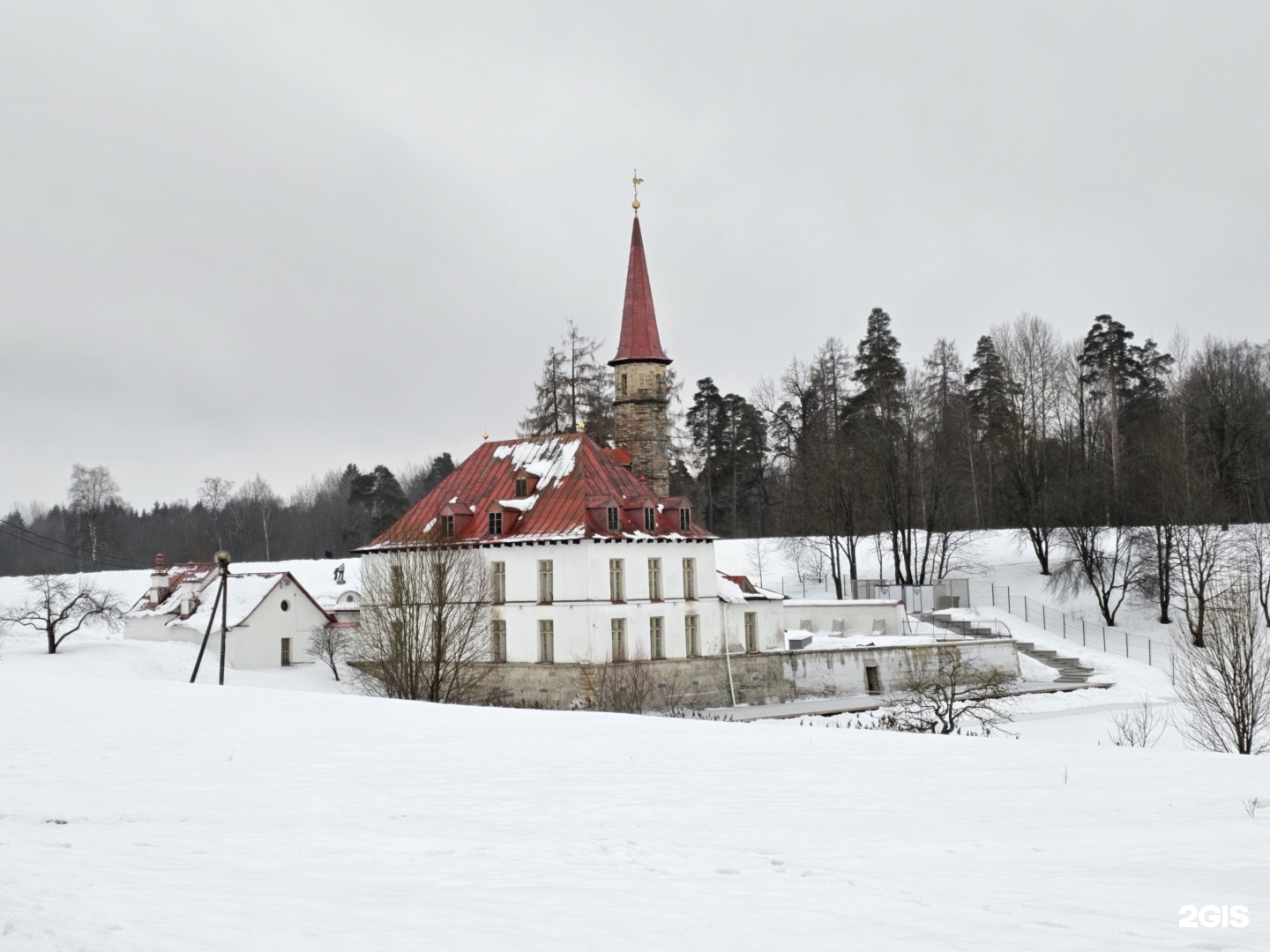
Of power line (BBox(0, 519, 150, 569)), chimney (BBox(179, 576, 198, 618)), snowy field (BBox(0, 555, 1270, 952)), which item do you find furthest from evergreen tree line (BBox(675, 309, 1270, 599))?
power line (BBox(0, 519, 150, 569))

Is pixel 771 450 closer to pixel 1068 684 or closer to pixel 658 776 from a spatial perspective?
pixel 1068 684

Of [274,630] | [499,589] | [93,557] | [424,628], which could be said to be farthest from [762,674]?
[93,557]

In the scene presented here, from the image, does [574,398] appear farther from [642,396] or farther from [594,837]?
[594,837]

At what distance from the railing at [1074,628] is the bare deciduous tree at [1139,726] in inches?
322

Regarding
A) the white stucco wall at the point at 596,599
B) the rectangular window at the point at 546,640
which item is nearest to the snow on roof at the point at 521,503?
the white stucco wall at the point at 596,599

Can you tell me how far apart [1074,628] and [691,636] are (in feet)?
64.8

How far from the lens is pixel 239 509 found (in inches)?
5025

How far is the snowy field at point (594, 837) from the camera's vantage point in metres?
7.08

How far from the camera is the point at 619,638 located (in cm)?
4319

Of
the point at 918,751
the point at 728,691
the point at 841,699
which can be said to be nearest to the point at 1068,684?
the point at 841,699

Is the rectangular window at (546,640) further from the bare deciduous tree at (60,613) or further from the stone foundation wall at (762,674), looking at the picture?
the bare deciduous tree at (60,613)

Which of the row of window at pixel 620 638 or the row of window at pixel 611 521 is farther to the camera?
the row of window at pixel 611 521

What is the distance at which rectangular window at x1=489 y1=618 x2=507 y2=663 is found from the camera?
4422cm

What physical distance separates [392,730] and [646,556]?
26823 mm
